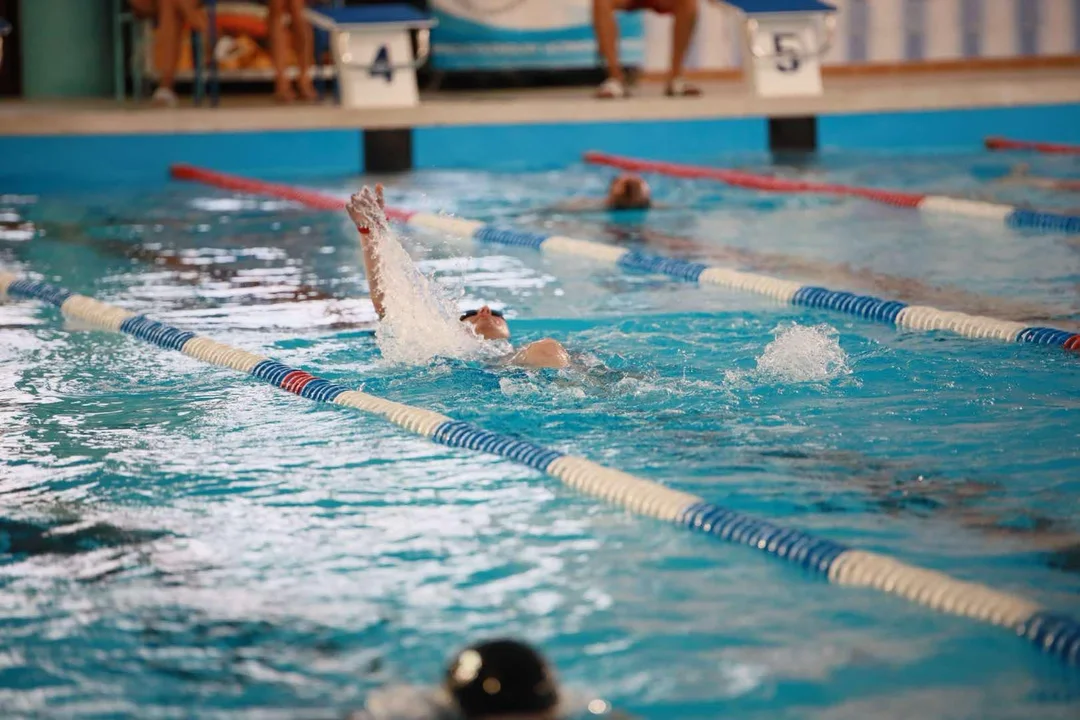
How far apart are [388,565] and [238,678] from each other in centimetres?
54

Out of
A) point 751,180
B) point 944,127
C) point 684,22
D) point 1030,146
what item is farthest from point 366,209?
point 944,127

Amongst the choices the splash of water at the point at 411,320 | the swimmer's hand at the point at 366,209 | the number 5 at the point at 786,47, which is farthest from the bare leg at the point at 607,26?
the swimmer's hand at the point at 366,209

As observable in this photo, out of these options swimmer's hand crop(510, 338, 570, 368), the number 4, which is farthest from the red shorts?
swimmer's hand crop(510, 338, 570, 368)

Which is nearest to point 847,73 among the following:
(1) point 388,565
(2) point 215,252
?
(2) point 215,252

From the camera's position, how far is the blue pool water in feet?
7.62

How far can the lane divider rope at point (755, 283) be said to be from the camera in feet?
15.7

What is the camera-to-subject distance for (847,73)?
14.0 m

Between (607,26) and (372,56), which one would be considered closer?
(607,26)

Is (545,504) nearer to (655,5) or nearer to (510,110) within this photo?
(510,110)

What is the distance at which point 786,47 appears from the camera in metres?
10.6

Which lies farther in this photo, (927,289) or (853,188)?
(853,188)

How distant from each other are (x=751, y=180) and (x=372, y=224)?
4.87 metres

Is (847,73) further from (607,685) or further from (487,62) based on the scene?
(607,685)

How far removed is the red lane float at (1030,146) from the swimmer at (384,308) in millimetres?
6783
